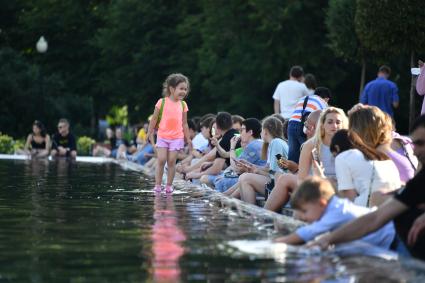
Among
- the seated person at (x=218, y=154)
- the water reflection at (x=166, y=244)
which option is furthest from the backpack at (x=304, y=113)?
the seated person at (x=218, y=154)

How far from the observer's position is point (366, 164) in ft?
34.9

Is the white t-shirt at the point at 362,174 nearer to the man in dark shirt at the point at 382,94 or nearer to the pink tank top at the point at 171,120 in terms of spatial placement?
the pink tank top at the point at 171,120

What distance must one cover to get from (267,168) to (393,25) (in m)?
10.4

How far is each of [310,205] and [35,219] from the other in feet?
12.6

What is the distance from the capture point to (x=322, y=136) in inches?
498

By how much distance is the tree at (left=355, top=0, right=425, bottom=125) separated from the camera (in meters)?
24.8

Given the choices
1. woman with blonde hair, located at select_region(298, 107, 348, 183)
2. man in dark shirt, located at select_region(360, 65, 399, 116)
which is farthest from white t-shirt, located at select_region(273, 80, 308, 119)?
woman with blonde hair, located at select_region(298, 107, 348, 183)

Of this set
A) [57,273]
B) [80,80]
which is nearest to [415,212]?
[57,273]

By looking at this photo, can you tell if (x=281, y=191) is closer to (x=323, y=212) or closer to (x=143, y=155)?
(x=323, y=212)

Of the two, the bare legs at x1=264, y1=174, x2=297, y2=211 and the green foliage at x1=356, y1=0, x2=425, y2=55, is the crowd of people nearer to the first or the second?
the bare legs at x1=264, y1=174, x2=297, y2=211

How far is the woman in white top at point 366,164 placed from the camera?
10602 millimetres

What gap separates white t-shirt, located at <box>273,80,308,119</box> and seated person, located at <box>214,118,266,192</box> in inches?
264

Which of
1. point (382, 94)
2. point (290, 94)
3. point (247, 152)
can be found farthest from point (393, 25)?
point (247, 152)

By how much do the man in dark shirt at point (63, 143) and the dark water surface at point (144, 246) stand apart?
1927 cm
